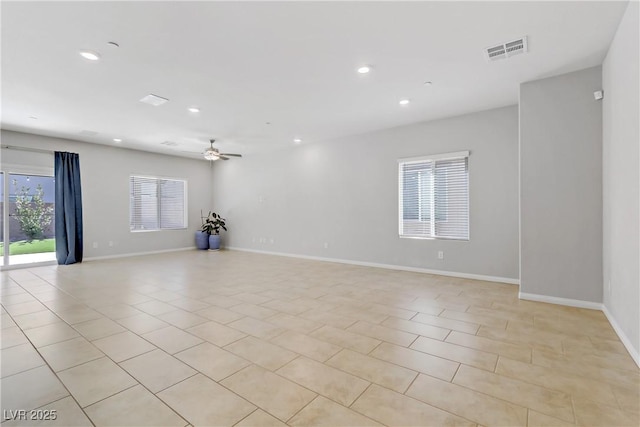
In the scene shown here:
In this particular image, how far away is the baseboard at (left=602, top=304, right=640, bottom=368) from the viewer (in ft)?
7.64

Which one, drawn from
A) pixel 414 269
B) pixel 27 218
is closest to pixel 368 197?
pixel 414 269

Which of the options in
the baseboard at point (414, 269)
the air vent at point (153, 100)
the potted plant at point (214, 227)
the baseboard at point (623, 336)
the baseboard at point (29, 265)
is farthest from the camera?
the potted plant at point (214, 227)

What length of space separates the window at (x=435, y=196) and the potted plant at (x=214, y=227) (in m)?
5.75

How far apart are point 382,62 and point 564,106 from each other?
233 cm

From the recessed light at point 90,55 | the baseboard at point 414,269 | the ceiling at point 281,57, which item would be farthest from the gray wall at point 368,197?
the recessed light at point 90,55

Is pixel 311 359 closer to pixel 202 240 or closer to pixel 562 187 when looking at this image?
pixel 562 187

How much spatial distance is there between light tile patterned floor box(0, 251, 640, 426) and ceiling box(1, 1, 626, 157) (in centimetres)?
283

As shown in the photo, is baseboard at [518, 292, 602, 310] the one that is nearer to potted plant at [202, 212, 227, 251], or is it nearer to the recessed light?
the recessed light

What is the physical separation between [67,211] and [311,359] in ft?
23.3

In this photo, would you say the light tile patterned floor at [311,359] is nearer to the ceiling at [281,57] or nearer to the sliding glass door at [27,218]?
the sliding glass door at [27,218]

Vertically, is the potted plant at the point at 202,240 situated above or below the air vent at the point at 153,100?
below

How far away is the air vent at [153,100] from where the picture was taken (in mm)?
4268

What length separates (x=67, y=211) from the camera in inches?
260

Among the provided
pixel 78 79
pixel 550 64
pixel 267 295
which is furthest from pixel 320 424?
pixel 78 79
